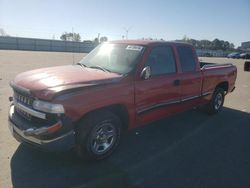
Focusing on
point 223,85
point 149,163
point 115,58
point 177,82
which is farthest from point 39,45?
point 149,163

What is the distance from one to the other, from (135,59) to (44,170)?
231cm

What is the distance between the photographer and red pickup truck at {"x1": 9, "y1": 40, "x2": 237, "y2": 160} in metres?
3.21

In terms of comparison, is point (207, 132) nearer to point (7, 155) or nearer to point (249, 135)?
point (249, 135)

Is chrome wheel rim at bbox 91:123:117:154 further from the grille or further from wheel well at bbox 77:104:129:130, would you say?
the grille

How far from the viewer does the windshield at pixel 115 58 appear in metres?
4.17

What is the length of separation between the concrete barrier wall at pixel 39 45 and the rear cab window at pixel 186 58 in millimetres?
44396

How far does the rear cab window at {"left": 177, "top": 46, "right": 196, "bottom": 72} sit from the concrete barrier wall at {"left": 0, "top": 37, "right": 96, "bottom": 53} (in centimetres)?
4440

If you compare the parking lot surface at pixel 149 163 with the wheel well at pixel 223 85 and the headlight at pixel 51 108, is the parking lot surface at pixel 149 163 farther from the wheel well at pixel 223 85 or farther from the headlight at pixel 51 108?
the wheel well at pixel 223 85

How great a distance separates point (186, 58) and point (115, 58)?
70.3 inches

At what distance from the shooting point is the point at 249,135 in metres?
5.33

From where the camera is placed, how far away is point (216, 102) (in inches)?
268

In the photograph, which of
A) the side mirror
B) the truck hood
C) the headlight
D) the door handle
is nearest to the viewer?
the headlight

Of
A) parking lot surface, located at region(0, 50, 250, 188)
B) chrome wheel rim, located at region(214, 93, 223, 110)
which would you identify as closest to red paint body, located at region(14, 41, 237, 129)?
parking lot surface, located at region(0, 50, 250, 188)

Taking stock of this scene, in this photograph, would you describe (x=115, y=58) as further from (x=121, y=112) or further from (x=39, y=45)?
(x=39, y=45)
